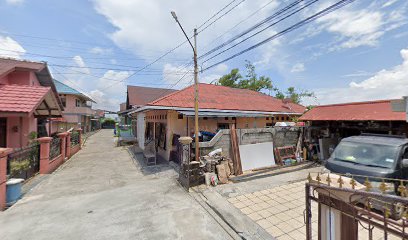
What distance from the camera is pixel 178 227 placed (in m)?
4.55

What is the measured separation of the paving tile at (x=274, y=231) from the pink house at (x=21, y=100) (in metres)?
9.49

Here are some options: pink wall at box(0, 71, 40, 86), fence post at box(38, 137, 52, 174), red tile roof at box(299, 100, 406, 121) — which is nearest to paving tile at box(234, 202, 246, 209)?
red tile roof at box(299, 100, 406, 121)

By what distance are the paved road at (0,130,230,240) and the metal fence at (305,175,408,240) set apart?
2520 mm

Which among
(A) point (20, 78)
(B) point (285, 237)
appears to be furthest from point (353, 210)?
(A) point (20, 78)

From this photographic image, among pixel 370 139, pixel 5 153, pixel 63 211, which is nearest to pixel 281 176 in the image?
pixel 370 139

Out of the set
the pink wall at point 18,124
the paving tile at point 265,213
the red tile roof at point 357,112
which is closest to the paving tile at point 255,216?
the paving tile at point 265,213

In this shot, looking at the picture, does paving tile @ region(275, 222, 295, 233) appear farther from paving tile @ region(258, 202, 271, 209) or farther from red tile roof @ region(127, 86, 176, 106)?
red tile roof @ region(127, 86, 176, 106)

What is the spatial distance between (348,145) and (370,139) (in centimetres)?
66

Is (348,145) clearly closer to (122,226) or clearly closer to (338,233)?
(338,233)

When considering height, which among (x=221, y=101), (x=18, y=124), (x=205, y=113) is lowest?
(x=18, y=124)

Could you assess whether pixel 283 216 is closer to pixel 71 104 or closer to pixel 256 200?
pixel 256 200

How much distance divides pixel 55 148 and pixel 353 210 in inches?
478

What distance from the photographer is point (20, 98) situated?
26.5 ft

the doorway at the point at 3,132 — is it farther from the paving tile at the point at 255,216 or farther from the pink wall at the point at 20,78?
the paving tile at the point at 255,216
